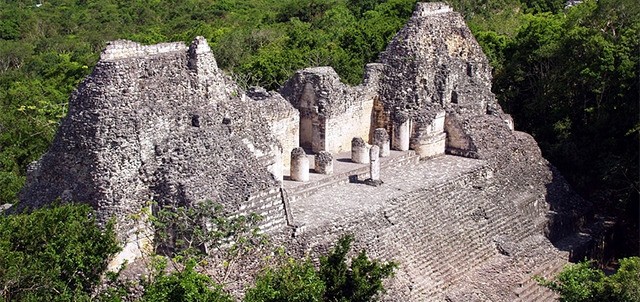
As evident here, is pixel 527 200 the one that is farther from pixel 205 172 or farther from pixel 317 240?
pixel 205 172

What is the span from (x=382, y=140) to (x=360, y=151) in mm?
725

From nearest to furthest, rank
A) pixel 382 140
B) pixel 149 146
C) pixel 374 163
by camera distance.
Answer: pixel 149 146 < pixel 374 163 < pixel 382 140

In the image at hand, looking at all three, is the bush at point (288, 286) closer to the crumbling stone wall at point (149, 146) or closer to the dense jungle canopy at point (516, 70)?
the crumbling stone wall at point (149, 146)

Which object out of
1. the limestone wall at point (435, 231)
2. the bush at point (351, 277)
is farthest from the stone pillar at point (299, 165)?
the bush at point (351, 277)

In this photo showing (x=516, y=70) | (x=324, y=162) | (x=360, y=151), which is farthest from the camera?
(x=516, y=70)

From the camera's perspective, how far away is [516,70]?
2775 centimetres

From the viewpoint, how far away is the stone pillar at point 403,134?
22.1 m

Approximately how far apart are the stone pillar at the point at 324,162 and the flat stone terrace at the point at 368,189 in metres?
0.22

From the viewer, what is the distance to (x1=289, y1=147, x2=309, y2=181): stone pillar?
19.1 metres

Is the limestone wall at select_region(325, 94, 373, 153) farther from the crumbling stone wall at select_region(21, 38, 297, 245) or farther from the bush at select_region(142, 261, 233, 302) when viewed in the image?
the bush at select_region(142, 261, 233, 302)

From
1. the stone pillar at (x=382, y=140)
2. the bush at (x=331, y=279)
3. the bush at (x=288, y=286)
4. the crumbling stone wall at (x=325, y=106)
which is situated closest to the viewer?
the bush at (x=288, y=286)

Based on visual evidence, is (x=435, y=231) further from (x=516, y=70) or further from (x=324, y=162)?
(x=516, y=70)

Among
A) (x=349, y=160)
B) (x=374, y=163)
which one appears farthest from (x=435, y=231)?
(x=349, y=160)

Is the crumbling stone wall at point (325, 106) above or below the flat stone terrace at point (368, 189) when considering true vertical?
above
